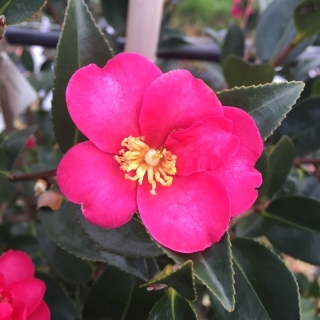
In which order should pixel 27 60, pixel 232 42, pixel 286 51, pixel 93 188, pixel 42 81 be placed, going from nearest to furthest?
pixel 93 188
pixel 286 51
pixel 232 42
pixel 42 81
pixel 27 60

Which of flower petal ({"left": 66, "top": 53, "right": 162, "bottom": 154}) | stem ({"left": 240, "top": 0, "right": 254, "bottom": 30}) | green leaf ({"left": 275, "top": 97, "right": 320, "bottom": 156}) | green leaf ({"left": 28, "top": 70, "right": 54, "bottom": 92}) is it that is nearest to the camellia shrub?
flower petal ({"left": 66, "top": 53, "right": 162, "bottom": 154})

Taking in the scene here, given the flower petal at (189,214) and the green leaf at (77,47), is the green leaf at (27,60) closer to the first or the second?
the green leaf at (77,47)

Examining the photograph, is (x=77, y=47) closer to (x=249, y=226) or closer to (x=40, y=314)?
(x=40, y=314)

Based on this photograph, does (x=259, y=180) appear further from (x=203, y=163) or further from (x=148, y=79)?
(x=148, y=79)

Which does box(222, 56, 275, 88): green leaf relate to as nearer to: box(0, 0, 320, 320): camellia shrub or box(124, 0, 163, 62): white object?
box(0, 0, 320, 320): camellia shrub

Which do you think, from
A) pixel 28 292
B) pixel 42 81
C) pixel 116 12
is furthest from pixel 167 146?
pixel 42 81

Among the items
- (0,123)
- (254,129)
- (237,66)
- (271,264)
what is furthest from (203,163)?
(0,123)

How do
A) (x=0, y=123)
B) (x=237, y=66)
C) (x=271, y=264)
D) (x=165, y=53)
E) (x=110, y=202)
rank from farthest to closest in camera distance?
(x=165, y=53) < (x=0, y=123) < (x=237, y=66) < (x=271, y=264) < (x=110, y=202)
